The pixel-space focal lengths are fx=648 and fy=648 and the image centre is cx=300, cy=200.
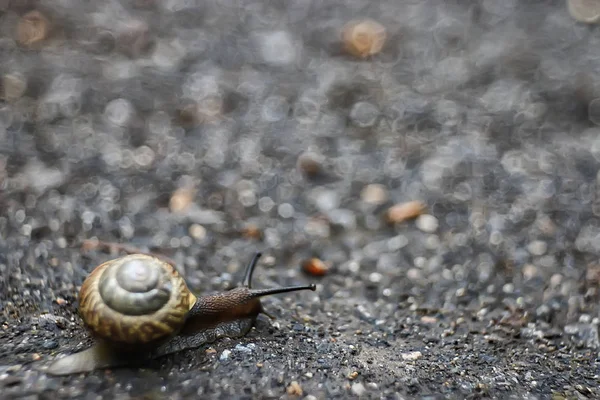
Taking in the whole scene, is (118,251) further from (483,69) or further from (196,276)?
(483,69)

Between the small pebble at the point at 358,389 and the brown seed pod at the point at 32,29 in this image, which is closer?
the small pebble at the point at 358,389

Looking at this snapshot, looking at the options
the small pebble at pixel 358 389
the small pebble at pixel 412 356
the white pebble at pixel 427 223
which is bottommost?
the small pebble at pixel 412 356

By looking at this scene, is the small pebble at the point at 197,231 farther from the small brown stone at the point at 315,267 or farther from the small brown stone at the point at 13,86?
the small brown stone at the point at 13,86

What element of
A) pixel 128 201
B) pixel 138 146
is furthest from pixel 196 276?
pixel 138 146

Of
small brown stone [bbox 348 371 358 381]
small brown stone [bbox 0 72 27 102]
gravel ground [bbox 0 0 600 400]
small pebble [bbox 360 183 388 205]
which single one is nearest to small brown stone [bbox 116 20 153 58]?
gravel ground [bbox 0 0 600 400]

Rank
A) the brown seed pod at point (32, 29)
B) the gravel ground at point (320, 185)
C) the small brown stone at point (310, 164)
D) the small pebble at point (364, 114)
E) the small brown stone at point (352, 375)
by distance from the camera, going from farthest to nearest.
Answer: the brown seed pod at point (32, 29), the small pebble at point (364, 114), the small brown stone at point (310, 164), the gravel ground at point (320, 185), the small brown stone at point (352, 375)

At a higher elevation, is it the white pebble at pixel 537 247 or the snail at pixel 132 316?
the snail at pixel 132 316

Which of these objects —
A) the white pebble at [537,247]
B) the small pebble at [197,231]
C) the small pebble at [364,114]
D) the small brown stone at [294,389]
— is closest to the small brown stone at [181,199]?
the small pebble at [197,231]
